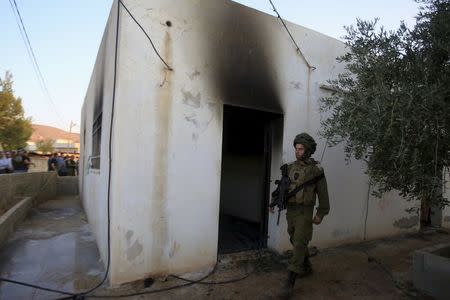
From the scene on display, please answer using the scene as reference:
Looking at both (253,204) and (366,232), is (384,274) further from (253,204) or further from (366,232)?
(253,204)

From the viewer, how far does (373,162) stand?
10.9 ft

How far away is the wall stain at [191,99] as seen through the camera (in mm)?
4094

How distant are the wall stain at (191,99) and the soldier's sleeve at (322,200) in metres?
1.80

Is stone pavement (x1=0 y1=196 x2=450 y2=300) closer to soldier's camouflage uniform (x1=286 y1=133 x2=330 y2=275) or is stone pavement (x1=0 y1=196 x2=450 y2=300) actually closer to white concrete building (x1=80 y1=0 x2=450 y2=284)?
white concrete building (x1=80 y1=0 x2=450 y2=284)

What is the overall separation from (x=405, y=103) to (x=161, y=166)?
2663 millimetres

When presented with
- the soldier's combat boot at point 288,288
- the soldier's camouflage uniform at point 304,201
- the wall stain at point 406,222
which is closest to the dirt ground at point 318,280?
the soldier's combat boot at point 288,288

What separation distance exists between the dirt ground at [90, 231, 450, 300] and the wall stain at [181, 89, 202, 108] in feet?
7.12

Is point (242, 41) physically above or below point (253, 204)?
above

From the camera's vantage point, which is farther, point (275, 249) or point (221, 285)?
point (275, 249)

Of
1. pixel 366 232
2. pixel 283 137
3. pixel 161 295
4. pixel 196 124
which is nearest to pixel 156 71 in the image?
pixel 196 124

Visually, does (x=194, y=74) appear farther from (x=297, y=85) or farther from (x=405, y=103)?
(x=405, y=103)

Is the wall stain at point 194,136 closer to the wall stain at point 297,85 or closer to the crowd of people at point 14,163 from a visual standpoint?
the wall stain at point 297,85

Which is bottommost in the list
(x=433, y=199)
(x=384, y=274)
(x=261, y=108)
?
(x=384, y=274)

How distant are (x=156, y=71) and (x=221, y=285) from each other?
268cm
